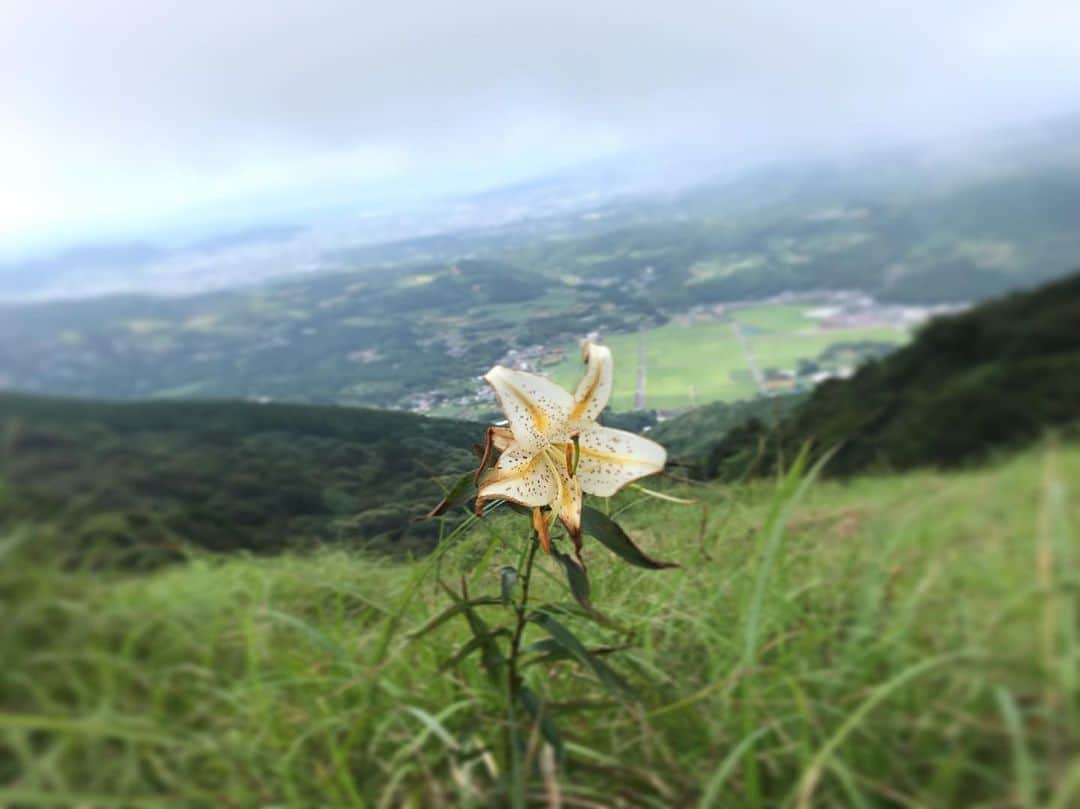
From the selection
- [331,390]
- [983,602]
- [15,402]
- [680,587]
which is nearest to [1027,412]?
[983,602]

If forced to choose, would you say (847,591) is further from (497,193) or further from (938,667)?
(497,193)

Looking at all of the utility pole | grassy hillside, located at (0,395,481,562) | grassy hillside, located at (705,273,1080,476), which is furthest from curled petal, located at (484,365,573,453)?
grassy hillside, located at (705,273,1080,476)

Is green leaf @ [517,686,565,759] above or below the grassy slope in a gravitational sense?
above

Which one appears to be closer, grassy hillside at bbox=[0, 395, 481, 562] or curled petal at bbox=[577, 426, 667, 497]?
curled petal at bbox=[577, 426, 667, 497]

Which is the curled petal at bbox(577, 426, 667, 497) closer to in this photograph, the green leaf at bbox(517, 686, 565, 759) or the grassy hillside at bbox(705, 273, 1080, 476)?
the green leaf at bbox(517, 686, 565, 759)

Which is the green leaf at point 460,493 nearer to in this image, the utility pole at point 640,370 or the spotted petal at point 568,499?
the spotted petal at point 568,499

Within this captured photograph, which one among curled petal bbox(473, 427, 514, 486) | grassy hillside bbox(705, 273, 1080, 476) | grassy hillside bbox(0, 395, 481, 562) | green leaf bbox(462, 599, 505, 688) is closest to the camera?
curled petal bbox(473, 427, 514, 486)
